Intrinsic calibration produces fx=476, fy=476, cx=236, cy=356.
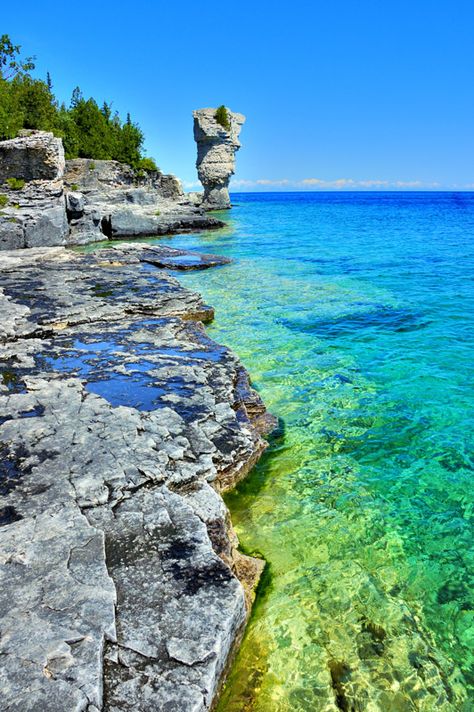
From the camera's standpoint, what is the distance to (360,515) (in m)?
4.51

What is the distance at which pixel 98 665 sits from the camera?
2.37m

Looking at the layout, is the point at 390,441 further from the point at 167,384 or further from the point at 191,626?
the point at 191,626

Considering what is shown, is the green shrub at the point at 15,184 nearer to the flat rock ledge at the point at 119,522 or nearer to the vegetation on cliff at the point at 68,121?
the vegetation on cliff at the point at 68,121

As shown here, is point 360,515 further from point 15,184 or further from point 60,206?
point 15,184

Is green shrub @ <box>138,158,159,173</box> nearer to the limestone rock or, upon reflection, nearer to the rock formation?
the rock formation

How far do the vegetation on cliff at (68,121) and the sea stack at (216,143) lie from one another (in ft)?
22.3

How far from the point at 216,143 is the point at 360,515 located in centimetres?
5389

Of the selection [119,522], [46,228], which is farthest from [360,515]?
[46,228]

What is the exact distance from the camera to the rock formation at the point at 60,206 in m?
19.5

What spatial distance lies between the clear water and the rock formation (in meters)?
12.2

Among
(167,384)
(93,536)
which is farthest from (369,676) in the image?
(167,384)

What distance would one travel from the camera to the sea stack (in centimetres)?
5069

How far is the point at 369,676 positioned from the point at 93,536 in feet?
6.47

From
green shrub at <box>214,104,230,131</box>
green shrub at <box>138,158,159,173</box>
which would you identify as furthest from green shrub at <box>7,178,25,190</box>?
green shrub at <box>214,104,230,131</box>
